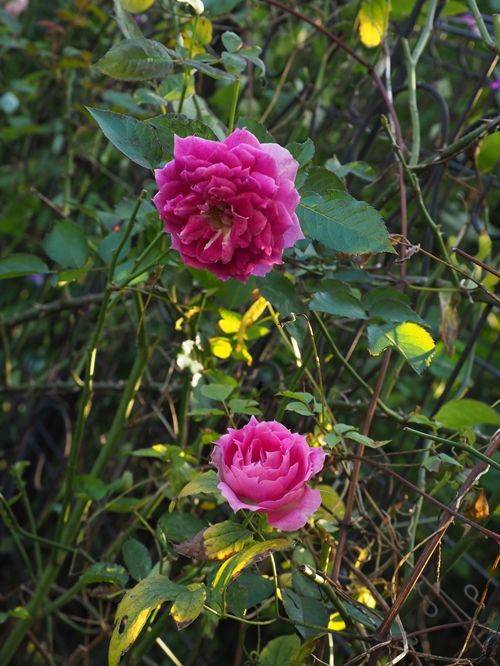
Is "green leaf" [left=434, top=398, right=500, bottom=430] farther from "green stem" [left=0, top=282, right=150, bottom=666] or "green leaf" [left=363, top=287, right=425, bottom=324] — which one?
"green stem" [left=0, top=282, right=150, bottom=666]

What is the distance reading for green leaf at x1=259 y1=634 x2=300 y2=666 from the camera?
99 cm

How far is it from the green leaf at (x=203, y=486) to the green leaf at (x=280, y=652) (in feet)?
0.75

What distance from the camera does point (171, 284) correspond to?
129 cm

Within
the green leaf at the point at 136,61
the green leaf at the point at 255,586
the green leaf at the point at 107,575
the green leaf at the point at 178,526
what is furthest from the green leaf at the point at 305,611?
the green leaf at the point at 136,61

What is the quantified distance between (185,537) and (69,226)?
456mm

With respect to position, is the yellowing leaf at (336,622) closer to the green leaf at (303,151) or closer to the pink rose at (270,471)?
the pink rose at (270,471)

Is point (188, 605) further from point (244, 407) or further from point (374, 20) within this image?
point (374, 20)

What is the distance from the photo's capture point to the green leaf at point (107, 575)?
1.12 meters

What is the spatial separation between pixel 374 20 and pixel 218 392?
607 mm

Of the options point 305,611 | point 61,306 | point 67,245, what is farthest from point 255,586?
point 61,306

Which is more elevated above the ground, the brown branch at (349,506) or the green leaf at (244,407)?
the green leaf at (244,407)

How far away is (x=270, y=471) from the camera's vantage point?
797 mm

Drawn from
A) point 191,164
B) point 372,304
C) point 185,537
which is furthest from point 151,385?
point 191,164

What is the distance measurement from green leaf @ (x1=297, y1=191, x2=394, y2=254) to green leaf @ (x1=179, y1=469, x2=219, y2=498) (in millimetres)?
252
